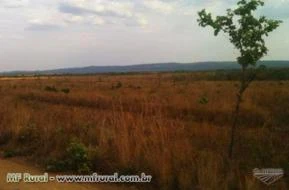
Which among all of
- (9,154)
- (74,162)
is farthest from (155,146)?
(9,154)

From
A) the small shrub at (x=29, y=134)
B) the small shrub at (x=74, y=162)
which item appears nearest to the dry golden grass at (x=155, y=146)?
the small shrub at (x=29, y=134)

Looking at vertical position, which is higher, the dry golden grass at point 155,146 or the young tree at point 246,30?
the young tree at point 246,30

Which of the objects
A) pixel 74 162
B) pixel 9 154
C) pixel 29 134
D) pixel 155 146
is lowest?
pixel 9 154

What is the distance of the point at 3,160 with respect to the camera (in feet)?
32.6

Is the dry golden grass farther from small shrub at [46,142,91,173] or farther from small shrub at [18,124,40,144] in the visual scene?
small shrub at [46,142,91,173]

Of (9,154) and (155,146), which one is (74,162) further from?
(9,154)

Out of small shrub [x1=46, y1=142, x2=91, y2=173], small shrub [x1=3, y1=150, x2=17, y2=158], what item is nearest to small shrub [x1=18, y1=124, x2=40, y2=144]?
small shrub [x1=3, y1=150, x2=17, y2=158]

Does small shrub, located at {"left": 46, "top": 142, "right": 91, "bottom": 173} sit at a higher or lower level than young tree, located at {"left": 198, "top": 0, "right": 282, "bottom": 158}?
lower

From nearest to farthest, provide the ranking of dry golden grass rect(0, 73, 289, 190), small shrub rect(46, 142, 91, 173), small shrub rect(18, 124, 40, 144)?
dry golden grass rect(0, 73, 289, 190) < small shrub rect(46, 142, 91, 173) < small shrub rect(18, 124, 40, 144)

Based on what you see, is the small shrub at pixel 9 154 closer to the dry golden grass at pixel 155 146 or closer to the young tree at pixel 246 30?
the dry golden grass at pixel 155 146

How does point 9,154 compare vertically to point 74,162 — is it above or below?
below

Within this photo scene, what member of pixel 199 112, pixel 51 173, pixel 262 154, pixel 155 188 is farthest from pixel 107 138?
pixel 199 112

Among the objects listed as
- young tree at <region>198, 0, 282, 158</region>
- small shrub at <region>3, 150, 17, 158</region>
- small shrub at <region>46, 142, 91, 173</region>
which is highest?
young tree at <region>198, 0, 282, 158</region>

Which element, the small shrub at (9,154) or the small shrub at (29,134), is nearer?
the small shrub at (9,154)
